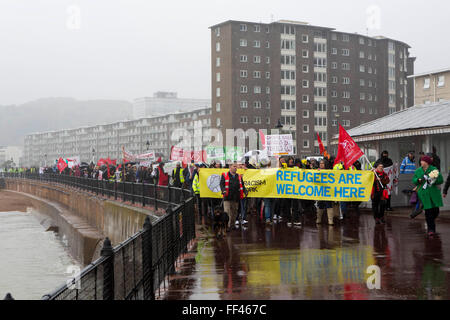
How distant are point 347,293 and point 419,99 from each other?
58.1m

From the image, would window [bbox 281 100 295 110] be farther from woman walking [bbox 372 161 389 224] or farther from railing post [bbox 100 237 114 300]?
railing post [bbox 100 237 114 300]

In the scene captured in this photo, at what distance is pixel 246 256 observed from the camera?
36.7 feet

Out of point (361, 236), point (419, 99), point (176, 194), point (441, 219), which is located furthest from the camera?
point (419, 99)

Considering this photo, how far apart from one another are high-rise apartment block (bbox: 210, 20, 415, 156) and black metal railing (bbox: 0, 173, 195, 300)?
252ft

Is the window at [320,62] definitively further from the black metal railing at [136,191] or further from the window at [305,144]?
the black metal railing at [136,191]

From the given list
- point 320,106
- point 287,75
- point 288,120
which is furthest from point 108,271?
point 320,106

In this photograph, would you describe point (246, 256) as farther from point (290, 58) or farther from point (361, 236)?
point (290, 58)

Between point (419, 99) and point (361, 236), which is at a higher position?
point (419, 99)

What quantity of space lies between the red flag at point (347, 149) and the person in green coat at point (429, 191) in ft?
9.78

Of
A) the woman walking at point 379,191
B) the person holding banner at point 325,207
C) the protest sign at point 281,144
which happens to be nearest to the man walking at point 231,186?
the person holding banner at point 325,207

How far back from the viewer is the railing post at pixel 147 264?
7.81m

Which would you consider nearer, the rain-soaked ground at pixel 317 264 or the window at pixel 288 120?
the rain-soaked ground at pixel 317 264

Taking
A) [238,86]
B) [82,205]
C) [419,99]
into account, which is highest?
[238,86]
